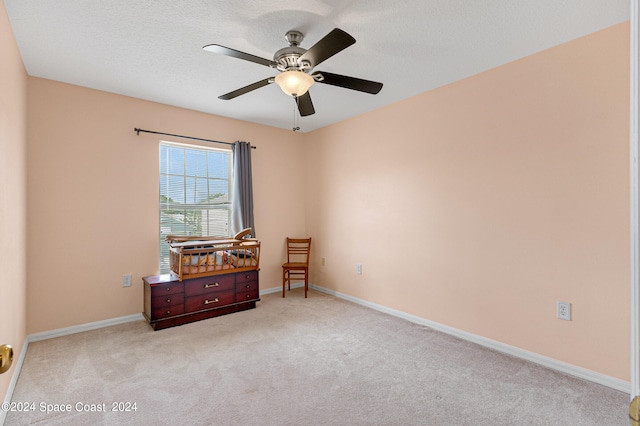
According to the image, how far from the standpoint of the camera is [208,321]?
11.9ft

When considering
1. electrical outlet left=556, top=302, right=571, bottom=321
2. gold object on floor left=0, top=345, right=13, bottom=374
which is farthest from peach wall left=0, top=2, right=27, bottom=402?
electrical outlet left=556, top=302, right=571, bottom=321

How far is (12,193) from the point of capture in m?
2.44

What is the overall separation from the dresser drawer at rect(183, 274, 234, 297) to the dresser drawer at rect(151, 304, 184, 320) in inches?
6.6

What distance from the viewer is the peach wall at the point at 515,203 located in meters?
2.36

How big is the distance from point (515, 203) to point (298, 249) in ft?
10.3

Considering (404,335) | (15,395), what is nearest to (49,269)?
(15,395)

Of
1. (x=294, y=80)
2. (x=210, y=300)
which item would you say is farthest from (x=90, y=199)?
(x=294, y=80)

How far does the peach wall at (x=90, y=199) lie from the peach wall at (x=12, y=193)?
0.20 meters

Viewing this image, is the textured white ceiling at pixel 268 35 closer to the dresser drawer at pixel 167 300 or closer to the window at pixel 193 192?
the window at pixel 193 192

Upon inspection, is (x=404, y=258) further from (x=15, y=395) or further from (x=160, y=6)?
(x=15, y=395)

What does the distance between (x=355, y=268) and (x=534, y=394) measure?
8.03 ft

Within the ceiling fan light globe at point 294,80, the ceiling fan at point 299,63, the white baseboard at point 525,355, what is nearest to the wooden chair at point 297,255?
the white baseboard at point 525,355

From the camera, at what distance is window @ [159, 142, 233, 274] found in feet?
13.3

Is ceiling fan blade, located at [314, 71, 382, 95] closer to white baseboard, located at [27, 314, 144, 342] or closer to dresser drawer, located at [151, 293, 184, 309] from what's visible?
dresser drawer, located at [151, 293, 184, 309]
